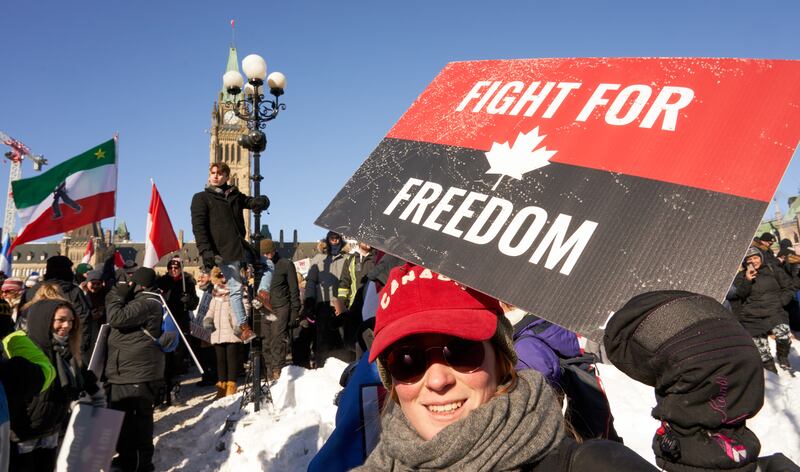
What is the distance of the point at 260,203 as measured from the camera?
7082mm

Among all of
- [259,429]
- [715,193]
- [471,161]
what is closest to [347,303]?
[259,429]

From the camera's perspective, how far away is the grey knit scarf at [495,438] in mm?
1238

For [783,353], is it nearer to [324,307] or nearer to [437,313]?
[324,307]

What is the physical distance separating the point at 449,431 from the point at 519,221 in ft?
1.95

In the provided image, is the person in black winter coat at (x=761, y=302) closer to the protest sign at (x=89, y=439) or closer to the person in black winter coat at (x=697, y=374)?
the person in black winter coat at (x=697, y=374)

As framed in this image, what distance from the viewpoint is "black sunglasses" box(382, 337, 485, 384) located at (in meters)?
1.46

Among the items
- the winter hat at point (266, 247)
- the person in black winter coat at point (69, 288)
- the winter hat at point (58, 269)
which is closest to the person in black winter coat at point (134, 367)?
the person in black winter coat at point (69, 288)

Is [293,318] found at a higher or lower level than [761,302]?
lower

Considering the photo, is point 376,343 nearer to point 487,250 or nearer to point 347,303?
point 487,250

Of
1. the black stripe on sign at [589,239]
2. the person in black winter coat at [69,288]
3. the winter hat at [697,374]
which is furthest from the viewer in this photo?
the person in black winter coat at [69,288]

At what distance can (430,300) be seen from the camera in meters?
1.51

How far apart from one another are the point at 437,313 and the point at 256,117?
7.43 metres

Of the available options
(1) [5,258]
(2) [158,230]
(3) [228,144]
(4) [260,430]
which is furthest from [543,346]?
(3) [228,144]

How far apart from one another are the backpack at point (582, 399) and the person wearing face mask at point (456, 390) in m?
1.02
